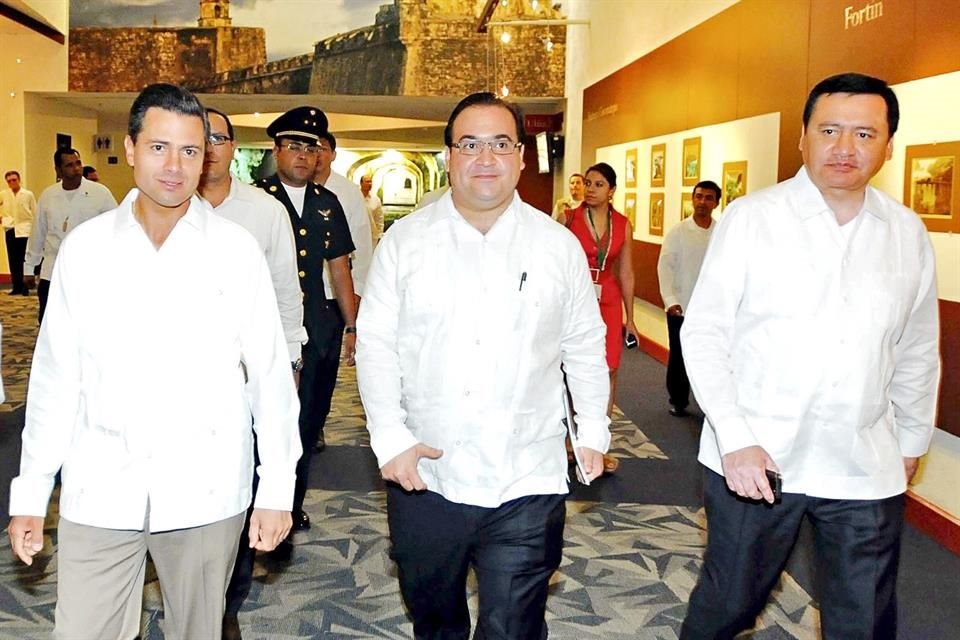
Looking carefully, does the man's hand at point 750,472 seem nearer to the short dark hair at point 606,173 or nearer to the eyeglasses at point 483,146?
the eyeglasses at point 483,146

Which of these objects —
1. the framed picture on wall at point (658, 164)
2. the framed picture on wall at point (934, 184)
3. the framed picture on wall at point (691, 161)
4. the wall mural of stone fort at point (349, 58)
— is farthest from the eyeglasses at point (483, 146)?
the wall mural of stone fort at point (349, 58)

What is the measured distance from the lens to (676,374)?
8336mm

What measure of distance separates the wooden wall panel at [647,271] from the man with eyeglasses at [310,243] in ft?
22.8

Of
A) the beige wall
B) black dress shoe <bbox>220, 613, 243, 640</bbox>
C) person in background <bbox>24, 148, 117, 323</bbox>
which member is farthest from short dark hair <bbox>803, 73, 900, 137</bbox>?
the beige wall

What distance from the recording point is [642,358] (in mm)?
11727

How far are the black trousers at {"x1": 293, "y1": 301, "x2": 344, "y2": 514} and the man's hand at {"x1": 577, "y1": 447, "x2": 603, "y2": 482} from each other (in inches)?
79.8

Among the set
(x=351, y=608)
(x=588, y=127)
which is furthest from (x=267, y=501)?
(x=588, y=127)

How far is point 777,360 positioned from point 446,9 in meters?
19.2

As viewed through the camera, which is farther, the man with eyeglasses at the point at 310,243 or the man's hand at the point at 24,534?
the man with eyeglasses at the point at 310,243

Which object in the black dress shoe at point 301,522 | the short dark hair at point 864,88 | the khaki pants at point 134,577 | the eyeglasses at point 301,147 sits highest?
the short dark hair at point 864,88

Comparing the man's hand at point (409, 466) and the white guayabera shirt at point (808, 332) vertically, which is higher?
the white guayabera shirt at point (808, 332)

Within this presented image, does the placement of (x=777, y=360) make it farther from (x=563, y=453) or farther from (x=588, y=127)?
(x=588, y=127)

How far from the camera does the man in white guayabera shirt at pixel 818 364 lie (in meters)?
2.76

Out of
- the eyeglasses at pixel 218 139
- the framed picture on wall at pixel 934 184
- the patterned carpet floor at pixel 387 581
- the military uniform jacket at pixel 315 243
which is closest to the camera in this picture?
the eyeglasses at pixel 218 139
